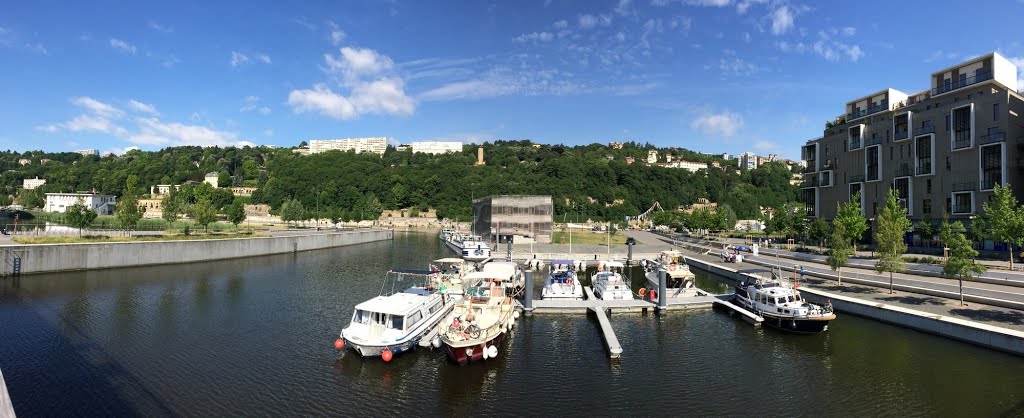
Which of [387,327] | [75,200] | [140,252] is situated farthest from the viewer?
[75,200]

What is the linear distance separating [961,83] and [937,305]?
50.6m

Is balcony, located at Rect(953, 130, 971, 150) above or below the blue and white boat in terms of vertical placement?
above

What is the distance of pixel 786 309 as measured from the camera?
3131 centimetres

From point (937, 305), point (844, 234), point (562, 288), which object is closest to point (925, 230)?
point (844, 234)

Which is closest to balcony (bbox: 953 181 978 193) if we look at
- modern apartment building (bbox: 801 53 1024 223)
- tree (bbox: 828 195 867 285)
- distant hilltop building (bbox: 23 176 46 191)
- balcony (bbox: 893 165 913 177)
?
modern apartment building (bbox: 801 53 1024 223)

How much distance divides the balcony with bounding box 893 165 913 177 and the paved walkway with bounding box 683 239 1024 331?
34.7 meters

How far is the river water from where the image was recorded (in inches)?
795

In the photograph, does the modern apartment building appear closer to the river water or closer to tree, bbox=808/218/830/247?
tree, bbox=808/218/830/247

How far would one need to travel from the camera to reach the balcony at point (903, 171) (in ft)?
212

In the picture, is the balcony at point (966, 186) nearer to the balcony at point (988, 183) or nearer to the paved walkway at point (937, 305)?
the balcony at point (988, 183)

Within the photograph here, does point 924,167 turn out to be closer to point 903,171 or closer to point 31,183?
point 903,171

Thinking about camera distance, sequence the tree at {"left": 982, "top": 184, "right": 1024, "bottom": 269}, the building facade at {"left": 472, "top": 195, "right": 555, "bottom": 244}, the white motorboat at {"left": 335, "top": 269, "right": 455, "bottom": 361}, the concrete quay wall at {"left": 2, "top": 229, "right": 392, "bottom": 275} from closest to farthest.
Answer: the white motorboat at {"left": 335, "top": 269, "right": 455, "bottom": 361}
the tree at {"left": 982, "top": 184, "right": 1024, "bottom": 269}
the concrete quay wall at {"left": 2, "top": 229, "right": 392, "bottom": 275}
the building facade at {"left": 472, "top": 195, "right": 555, "bottom": 244}

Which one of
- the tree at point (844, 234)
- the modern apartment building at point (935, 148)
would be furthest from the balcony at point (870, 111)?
the tree at point (844, 234)

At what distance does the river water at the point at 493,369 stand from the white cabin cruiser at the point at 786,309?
32.6 inches
